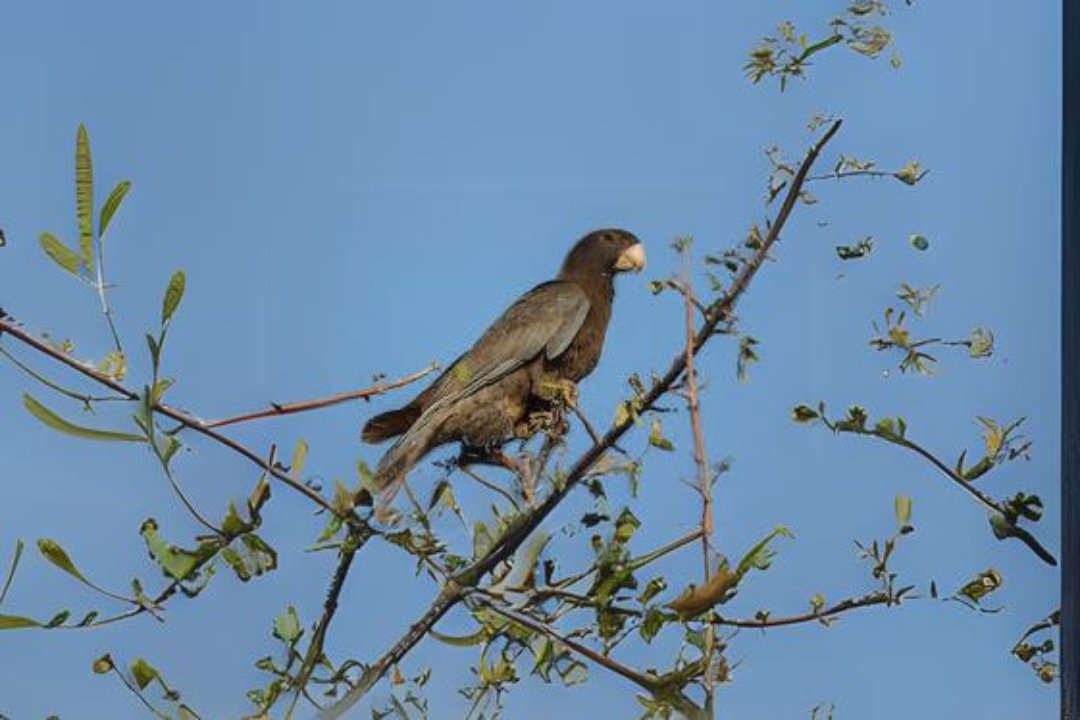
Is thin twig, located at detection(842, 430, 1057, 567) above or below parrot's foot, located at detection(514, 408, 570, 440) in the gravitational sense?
below

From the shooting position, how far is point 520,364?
13.5 feet

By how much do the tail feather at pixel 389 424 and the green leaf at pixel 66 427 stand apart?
6.12ft

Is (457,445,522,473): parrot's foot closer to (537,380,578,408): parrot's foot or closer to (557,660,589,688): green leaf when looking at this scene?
(537,380,578,408): parrot's foot

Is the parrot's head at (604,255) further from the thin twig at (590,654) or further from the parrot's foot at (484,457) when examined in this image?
the thin twig at (590,654)

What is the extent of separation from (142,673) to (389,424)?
1.81m

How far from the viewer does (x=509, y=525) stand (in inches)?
63.2

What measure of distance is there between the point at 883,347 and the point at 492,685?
606mm

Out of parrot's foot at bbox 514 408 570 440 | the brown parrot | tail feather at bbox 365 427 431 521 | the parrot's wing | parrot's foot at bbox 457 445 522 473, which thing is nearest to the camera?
tail feather at bbox 365 427 431 521

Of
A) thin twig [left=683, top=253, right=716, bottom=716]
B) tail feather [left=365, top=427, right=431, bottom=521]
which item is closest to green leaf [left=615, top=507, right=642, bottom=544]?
thin twig [left=683, top=253, right=716, bottom=716]

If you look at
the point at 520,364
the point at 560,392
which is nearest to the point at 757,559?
the point at 560,392

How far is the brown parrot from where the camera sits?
3500mm
